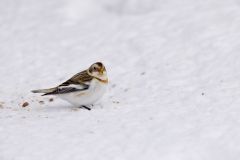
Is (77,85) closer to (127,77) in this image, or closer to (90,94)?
(90,94)

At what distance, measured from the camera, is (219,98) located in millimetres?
6797

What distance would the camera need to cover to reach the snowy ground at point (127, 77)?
5.72m

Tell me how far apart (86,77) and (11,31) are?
13.4ft

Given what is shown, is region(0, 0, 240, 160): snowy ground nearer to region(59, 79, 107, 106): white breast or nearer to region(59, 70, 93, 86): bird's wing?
region(59, 79, 107, 106): white breast

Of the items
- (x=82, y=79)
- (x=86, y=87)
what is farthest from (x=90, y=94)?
(x=82, y=79)

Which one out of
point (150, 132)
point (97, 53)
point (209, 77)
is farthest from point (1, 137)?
point (97, 53)

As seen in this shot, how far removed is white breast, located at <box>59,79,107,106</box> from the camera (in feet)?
22.9

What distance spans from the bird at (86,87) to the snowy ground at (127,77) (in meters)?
0.17

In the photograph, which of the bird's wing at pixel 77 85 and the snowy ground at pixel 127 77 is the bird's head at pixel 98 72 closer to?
the bird's wing at pixel 77 85

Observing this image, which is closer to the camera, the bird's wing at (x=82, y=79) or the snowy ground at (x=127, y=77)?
the snowy ground at (x=127, y=77)

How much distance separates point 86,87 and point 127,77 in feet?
4.94

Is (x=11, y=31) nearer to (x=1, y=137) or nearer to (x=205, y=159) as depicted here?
(x=1, y=137)

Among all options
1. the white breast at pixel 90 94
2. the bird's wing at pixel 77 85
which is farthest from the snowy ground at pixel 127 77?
the bird's wing at pixel 77 85

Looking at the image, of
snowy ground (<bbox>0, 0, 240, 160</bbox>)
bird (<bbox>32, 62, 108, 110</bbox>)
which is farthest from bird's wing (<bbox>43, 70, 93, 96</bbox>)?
snowy ground (<bbox>0, 0, 240, 160</bbox>)
